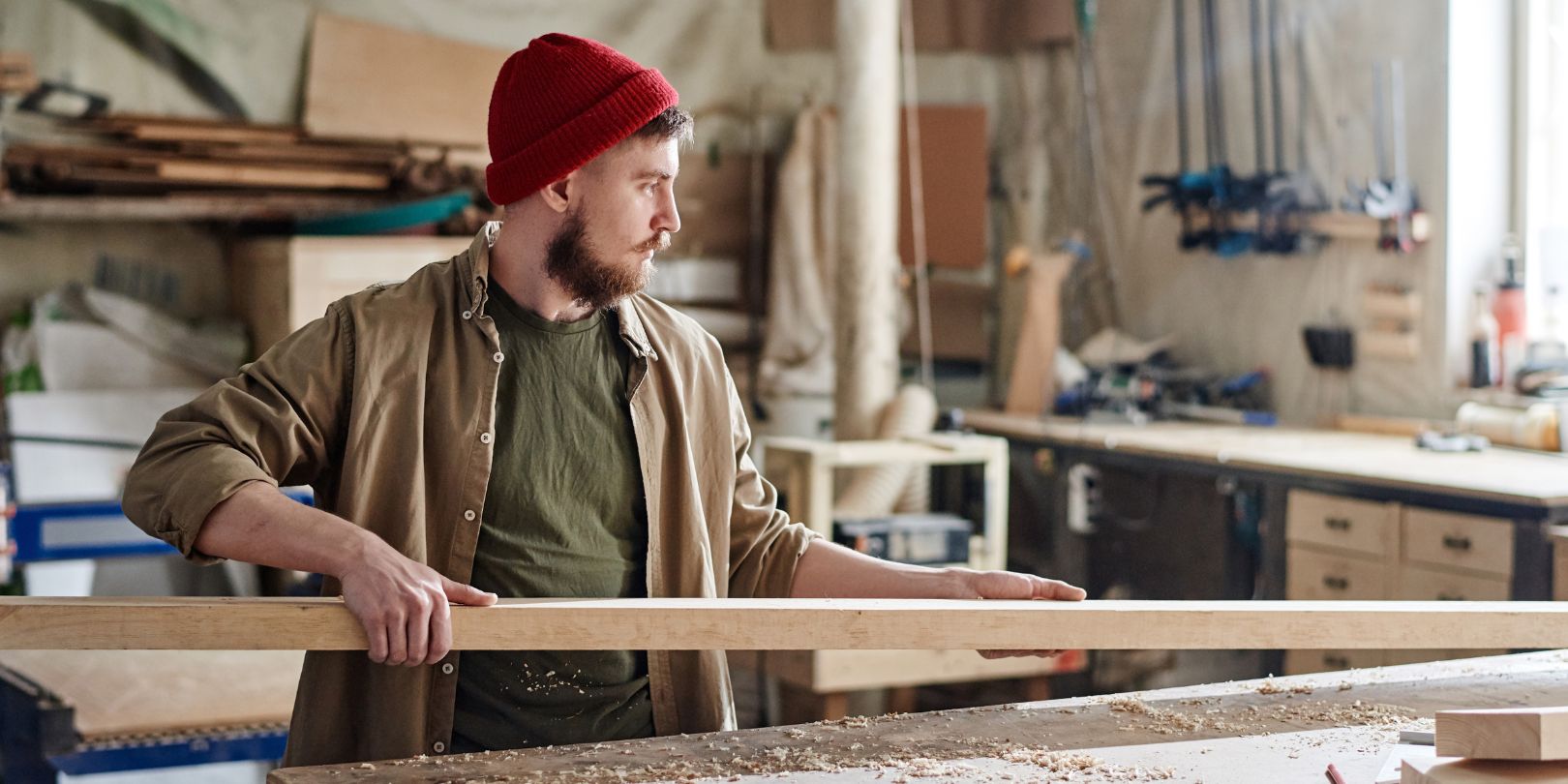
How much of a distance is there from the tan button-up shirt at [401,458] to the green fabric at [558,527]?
0.03 metres

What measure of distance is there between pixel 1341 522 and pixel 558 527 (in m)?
2.58

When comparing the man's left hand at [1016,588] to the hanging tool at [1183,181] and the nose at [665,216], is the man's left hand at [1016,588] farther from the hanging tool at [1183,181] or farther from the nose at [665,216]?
the hanging tool at [1183,181]

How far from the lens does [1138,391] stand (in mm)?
5375

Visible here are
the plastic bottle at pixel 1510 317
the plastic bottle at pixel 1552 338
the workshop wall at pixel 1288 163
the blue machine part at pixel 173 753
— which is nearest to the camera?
the blue machine part at pixel 173 753

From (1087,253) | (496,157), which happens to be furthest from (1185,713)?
(1087,253)

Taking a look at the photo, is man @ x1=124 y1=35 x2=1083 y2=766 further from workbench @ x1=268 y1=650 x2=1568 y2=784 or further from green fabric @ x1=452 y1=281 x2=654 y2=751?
workbench @ x1=268 y1=650 x2=1568 y2=784

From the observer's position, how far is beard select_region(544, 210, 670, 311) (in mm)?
2090

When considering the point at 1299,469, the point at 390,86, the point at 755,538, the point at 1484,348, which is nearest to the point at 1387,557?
the point at 1299,469

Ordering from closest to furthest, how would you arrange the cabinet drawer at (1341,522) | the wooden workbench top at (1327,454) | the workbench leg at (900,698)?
the wooden workbench top at (1327,454), the cabinet drawer at (1341,522), the workbench leg at (900,698)

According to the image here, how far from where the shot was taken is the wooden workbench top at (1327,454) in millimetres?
3730

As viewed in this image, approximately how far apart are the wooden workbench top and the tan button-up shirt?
2211mm

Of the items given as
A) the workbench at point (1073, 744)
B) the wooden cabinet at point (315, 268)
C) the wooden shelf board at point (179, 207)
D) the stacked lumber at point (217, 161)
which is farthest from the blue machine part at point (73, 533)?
the workbench at point (1073, 744)

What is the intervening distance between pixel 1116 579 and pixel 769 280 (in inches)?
69.0

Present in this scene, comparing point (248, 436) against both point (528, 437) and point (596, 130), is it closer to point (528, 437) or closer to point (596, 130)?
point (528, 437)
